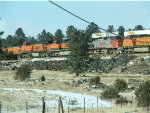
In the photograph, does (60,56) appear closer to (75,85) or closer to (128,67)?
(128,67)

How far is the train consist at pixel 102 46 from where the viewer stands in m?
103

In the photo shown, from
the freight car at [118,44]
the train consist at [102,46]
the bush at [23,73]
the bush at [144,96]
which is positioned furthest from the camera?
the freight car at [118,44]

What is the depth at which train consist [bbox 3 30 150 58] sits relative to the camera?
337 ft

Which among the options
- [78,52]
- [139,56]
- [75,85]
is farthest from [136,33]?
[75,85]

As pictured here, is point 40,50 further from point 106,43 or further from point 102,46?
point 106,43

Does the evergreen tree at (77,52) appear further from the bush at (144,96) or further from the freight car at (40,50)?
the bush at (144,96)

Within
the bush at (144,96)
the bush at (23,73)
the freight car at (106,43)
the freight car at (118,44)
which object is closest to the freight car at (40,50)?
the freight car at (106,43)

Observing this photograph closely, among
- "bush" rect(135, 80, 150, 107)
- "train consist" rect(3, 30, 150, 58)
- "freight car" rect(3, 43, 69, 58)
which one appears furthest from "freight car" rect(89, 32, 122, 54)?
"bush" rect(135, 80, 150, 107)

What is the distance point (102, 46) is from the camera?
4326 inches

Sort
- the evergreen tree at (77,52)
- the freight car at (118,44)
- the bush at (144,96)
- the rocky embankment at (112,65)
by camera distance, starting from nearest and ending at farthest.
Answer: the bush at (144,96), the evergreen tree at (77,52), the rocky embankment at (112,65), the freight car at (118,44)

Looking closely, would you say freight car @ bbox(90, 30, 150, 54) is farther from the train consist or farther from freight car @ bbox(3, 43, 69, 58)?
freight car @ bbox(3, 43, 69, 58)

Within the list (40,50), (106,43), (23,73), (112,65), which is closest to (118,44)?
(106,43)

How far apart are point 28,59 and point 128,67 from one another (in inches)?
1475

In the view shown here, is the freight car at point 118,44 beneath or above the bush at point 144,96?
above
